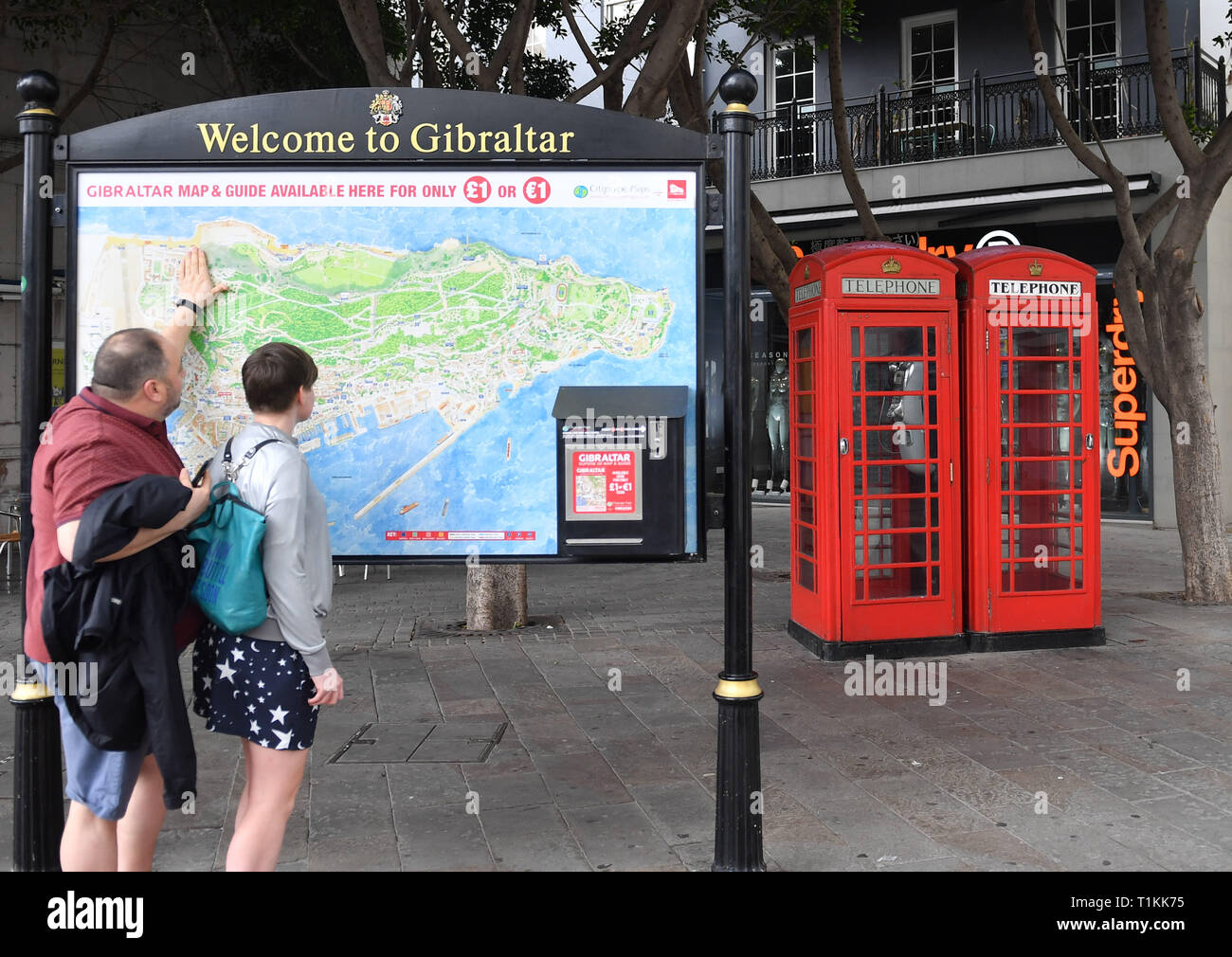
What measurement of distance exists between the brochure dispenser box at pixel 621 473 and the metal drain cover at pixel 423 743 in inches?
74.2

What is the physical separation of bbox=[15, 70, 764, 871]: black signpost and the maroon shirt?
649 millimetres

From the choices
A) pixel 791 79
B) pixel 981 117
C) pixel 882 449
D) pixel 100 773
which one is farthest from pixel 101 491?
pixel 791 79

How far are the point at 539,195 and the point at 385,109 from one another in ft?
2.00

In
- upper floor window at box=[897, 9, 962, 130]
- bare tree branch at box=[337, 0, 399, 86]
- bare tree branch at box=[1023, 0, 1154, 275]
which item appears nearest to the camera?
bare tree branch at box=[337, 0, 399, 86]

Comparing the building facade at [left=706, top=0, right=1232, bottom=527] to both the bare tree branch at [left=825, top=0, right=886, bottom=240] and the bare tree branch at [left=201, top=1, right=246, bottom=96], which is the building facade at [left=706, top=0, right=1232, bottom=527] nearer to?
the bare tree branch at [left=825, top=0, right=886, bottom=240]

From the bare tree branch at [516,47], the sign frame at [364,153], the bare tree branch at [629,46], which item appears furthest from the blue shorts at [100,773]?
the bare tree branch at [629,46]

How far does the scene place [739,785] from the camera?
383cm

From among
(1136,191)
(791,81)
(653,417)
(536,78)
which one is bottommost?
(653,417)

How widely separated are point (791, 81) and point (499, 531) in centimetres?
1697

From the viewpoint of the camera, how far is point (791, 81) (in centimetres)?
1916

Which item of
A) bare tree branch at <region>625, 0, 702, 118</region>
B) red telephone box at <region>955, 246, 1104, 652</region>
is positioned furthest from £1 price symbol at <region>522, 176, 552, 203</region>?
bare tree branch at <region>625, 0, 702, 118</region>

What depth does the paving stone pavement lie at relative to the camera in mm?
4277
